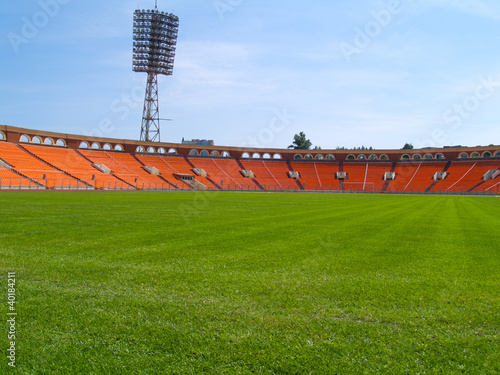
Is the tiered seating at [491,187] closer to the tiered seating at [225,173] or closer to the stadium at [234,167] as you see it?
the stadium at [234,167]

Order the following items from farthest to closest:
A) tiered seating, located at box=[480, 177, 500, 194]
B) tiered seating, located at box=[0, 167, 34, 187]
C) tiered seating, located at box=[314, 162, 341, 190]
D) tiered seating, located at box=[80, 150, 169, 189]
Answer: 1. tiered seating, located at box=[314, 162, 341, 190]
2. tiered seating, located at box=[480, 177, 500, 194]
3. tiered seating, located at box=[80, 150, 169, 189]
4. tiered seating, located at box=[0, 167, 34, 187]

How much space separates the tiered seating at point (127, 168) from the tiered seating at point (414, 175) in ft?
134

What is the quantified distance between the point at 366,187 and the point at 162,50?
44.9 meters

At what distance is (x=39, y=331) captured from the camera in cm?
269

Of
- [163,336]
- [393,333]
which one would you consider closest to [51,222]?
[163,336]

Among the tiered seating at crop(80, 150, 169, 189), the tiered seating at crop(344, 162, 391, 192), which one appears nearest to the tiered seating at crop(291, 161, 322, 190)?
the tiered seating at crop(344, 162, 391, 192)

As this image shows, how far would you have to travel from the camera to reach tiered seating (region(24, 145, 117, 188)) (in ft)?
152

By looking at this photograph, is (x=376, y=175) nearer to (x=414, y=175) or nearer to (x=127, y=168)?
(x=414, y=175)

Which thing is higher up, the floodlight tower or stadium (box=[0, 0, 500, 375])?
the floodlight tower

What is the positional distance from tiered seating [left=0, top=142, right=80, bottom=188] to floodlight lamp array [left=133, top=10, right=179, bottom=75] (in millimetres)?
25691

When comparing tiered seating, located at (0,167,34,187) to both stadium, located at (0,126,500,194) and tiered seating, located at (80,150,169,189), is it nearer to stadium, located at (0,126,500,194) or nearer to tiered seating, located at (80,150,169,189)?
stadium, located at (0,126,500,194)

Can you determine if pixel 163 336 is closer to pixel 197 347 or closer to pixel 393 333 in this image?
pixel 197 347

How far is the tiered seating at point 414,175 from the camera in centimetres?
6128

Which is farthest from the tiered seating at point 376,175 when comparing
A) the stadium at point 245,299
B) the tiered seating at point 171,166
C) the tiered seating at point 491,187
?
the stadium at point 245,299
